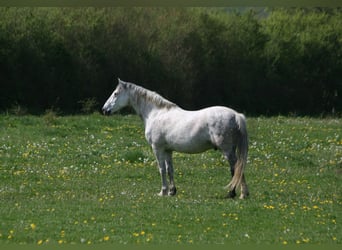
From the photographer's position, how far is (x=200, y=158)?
63.7ft

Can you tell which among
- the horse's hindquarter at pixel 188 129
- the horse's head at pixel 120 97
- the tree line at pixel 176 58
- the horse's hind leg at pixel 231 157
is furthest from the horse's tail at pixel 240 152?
the tree line at pixel 176 58

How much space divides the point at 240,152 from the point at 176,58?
21.6 m

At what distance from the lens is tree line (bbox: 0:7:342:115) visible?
32875 mm

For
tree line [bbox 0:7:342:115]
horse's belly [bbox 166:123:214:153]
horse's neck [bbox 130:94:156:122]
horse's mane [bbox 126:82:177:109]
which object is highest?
horse's mane [bbox 126:82:177:109]

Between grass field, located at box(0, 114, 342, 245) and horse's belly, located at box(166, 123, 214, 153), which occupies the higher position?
horse's belly, located at box(166, 123, 214, 153)

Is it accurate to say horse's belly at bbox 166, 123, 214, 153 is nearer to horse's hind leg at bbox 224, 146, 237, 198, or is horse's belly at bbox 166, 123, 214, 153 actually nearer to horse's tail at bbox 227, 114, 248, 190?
horse's hind leg at bbox 224, 146, 237, 198

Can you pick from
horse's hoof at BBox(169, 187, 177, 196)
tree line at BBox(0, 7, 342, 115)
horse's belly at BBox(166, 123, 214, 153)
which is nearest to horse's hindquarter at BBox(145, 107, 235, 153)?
horse's belly at BBox(166, 123, 214, 153)

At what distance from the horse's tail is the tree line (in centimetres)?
1612

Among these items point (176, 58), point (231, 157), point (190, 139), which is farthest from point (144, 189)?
point (176, 58)

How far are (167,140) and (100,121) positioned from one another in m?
9.74

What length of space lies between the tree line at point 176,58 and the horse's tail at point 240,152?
16.1 meters

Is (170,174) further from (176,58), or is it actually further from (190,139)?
(176,58)

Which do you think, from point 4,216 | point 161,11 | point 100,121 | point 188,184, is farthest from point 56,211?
point 161,11

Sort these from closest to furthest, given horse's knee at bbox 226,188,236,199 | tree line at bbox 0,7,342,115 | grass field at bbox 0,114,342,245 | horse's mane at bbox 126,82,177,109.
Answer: grass field at bbox 0,114,342,245 < horse's knee at bbox 226,188,236,199 < horse's mane at bbox 126,82,177,109 < tree line at bbox 0,7,342,115
